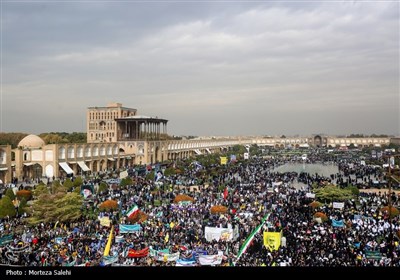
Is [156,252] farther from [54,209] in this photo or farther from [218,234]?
[54,209]

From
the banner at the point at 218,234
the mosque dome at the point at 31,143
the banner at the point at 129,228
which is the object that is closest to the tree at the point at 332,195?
the banner at the point at 218,234

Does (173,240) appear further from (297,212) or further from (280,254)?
(297,212)

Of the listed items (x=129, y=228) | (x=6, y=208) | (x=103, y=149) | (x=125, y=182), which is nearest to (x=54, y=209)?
(x=6, y=208)

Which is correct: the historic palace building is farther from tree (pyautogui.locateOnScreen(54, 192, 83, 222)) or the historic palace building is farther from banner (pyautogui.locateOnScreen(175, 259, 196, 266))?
banner (pyautogui.locateOnScreen(175, 259, 196, 266))

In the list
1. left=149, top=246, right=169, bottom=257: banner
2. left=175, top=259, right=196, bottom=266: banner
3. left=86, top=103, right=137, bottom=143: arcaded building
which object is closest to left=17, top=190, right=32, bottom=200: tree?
left=149, top=246, right=169, bottom=257: banner
